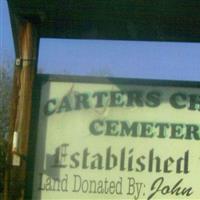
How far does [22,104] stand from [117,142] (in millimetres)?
866

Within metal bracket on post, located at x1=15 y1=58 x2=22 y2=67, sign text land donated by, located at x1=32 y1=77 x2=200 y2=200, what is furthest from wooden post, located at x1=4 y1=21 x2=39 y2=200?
sign text land donated by, located at x1=32 y1=77 x2=200 y2=200

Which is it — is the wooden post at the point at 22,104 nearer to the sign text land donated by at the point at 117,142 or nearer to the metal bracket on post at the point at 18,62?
the metal bracket on post at the point at 18,62

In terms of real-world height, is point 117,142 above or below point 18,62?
below

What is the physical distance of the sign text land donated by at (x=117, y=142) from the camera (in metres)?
5.62

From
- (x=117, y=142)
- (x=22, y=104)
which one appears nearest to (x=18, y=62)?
(x=22, y=104)

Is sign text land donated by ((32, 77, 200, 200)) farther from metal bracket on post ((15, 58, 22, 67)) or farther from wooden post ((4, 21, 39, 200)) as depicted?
metal bracket on post ((15, 58, 22, 67))

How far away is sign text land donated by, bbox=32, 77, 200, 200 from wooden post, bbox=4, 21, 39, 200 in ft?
0.41

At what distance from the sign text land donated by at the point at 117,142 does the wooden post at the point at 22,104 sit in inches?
5.0

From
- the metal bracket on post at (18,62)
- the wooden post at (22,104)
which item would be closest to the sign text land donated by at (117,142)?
the wooden post at (22,104)

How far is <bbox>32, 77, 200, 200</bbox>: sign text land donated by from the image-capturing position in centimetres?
562

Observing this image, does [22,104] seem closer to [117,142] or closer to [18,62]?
[18,62]

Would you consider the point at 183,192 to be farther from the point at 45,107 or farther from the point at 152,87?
the point at 45,107

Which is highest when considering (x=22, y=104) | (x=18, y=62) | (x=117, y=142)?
(x=18, y=62)

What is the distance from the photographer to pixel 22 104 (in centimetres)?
566
